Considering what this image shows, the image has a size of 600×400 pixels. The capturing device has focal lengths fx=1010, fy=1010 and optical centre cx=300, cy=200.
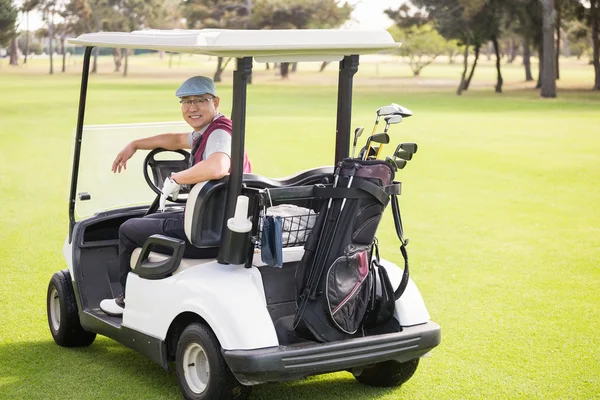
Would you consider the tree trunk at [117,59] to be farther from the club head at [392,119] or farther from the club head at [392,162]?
the club head at [392,162]

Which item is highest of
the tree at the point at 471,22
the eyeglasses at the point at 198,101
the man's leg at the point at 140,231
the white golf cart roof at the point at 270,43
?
the tree at the point at 471,22

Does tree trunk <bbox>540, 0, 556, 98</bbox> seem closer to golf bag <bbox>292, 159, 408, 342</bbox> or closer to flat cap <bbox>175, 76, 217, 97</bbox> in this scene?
flat cap <bbox>175, 76, 217, 97</bbox>

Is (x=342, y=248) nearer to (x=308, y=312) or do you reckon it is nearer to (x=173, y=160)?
(x=308, y=312)

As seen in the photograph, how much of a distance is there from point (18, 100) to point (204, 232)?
28107mm

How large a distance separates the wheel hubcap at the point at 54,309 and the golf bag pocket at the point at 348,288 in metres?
1.83

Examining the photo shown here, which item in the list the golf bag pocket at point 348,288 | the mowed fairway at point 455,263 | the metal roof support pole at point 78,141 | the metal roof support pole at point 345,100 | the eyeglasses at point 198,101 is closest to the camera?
the golf bag pocket at point 348,288

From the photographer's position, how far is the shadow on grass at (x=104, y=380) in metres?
4.43

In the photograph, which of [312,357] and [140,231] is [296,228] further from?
[140,231]

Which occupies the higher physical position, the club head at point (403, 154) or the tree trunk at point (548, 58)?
the tree trunk at point (548, 58)

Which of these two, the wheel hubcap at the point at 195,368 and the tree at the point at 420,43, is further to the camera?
the tree at the point at 420,43

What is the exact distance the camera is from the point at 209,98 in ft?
14.6

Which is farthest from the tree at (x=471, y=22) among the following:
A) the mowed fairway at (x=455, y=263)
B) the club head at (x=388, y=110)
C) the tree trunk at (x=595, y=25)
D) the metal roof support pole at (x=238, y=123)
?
the metal roof support pole at (x=238, y=123)

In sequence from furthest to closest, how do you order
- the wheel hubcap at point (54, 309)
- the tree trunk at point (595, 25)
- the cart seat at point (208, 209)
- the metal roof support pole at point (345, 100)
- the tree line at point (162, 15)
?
the tree line at point (162, 15) < the tree trunk at point (595, 25) < the wheel hubcap at point (54, 309) < the metal roof support pole at point (345, 100) < the cart seat at point (208, 209)

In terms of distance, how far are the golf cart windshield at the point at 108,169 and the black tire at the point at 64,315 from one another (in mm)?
387
